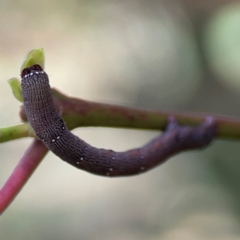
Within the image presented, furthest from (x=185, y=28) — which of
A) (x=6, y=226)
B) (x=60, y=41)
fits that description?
(x=6, y=226)

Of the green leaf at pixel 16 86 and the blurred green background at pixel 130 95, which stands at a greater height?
the blurred green background at pixel 130 95

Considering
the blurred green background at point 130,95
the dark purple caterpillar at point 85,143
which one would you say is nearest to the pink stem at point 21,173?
the dark purple caterpillar at point 85,143

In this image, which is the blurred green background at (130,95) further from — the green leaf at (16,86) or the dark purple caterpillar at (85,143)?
the green leaf at (16,86)

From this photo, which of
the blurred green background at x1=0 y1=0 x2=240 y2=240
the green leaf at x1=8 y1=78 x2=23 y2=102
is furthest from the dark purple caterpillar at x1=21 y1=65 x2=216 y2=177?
the blurred green background at x1=0 y1=0 x2=240 y2=240

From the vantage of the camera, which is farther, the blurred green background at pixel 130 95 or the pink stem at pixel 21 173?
the blurred green background at pixel 130 95

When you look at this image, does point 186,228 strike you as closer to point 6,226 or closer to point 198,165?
point 198,165
